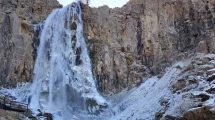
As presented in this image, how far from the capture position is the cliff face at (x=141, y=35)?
29797 mm

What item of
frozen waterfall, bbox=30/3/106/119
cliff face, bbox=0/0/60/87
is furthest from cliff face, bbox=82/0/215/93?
cliff face, bbox=0/0/60/87

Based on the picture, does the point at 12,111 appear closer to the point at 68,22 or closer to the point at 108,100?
the point at 108,100

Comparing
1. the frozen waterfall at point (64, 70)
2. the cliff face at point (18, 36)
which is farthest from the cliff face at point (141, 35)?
the cliff face at point (18, 36)

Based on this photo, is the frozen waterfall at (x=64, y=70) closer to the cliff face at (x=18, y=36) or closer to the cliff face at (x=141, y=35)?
the cliff face at (x=18, y=36)

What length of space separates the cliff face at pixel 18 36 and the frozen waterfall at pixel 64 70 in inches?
31.8

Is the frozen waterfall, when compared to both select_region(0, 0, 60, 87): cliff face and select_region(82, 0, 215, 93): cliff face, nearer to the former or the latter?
select_region(0, 0, 60, 87): cliff face

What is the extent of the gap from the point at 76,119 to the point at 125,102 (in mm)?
3407

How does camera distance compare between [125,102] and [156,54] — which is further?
[156,54]

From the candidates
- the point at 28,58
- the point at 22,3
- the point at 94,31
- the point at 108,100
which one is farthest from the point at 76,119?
the point at 22,3

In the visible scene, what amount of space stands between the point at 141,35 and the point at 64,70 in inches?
292

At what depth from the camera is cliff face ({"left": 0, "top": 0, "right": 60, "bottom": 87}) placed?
27859mm

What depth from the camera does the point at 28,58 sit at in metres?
29.1

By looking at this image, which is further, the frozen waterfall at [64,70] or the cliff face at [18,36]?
the cliff face at [18,36]

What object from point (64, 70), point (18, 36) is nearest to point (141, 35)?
point (64, 70)
